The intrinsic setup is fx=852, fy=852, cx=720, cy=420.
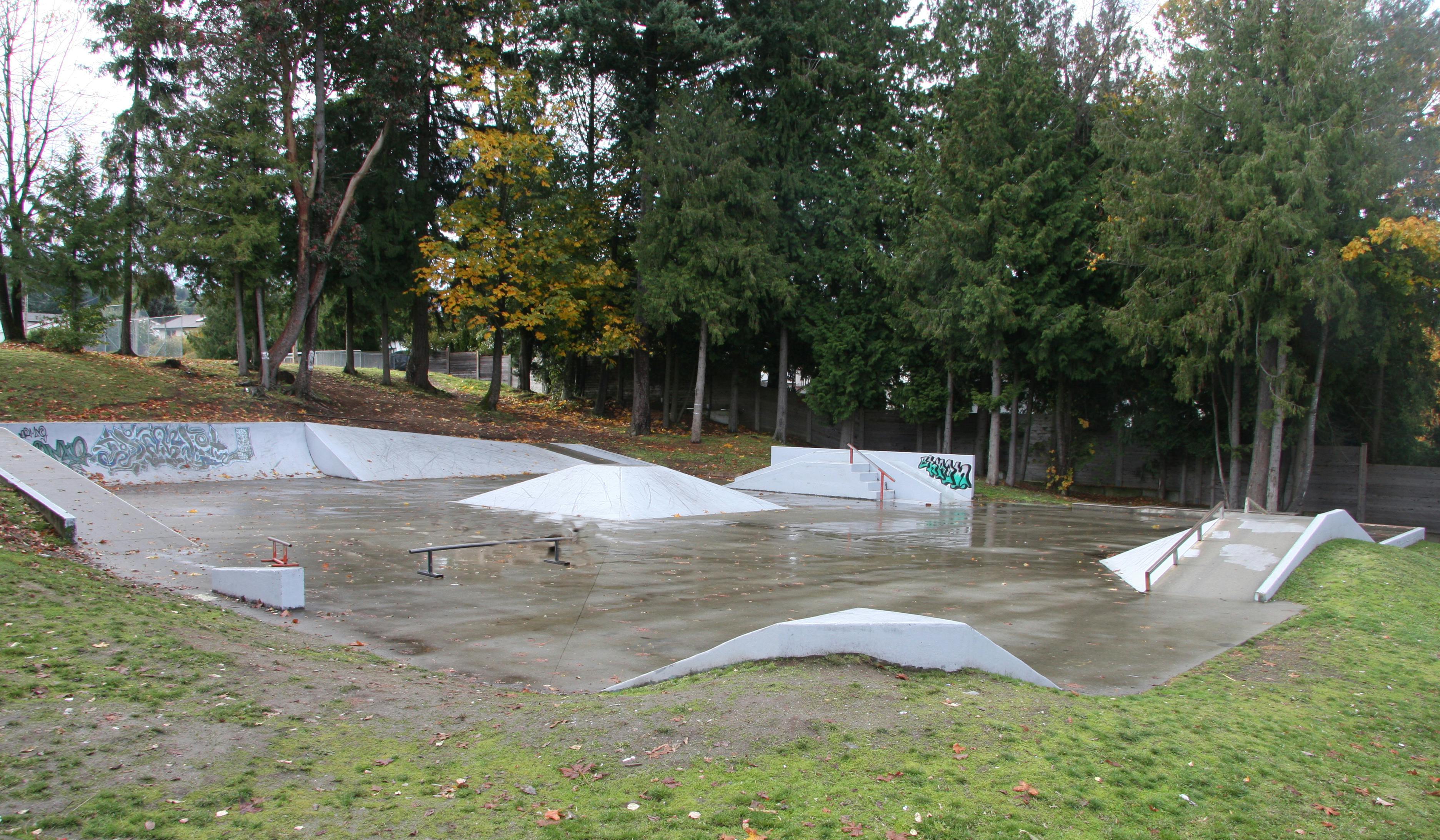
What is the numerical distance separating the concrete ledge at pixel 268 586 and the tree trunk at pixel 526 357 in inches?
984

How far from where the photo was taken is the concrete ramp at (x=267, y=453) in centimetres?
1580

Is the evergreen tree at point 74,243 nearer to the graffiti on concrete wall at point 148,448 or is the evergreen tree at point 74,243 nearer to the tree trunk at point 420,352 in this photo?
the graffiti on concrete wall at point 148,448

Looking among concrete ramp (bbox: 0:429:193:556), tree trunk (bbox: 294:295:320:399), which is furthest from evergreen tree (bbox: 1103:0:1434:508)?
tree trunk (bbox: 294:295:320:399)

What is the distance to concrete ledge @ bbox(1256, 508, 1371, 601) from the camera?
10133mm

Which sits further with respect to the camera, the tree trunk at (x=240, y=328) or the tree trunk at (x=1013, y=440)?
the tree trunk at (x=1013, y=440)

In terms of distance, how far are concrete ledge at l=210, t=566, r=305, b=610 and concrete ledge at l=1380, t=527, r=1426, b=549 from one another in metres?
16.2

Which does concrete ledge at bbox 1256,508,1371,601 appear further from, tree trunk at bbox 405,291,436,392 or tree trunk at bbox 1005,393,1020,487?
tree trunk at bbox 405,291,436,392

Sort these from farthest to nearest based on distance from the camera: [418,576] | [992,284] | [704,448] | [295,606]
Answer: [704,448]
[992,284]
[418,576]
[295,606]

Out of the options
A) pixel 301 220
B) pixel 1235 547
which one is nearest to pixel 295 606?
pixel 1235 547

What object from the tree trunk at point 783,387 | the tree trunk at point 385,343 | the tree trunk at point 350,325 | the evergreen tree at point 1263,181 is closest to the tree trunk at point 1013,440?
the evergreen tree at point 1263,181

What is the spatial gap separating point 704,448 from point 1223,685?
21519 millimetres

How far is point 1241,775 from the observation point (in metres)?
4.54

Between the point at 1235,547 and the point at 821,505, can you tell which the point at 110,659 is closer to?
the point at 1235,547

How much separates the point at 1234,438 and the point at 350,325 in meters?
27.6
